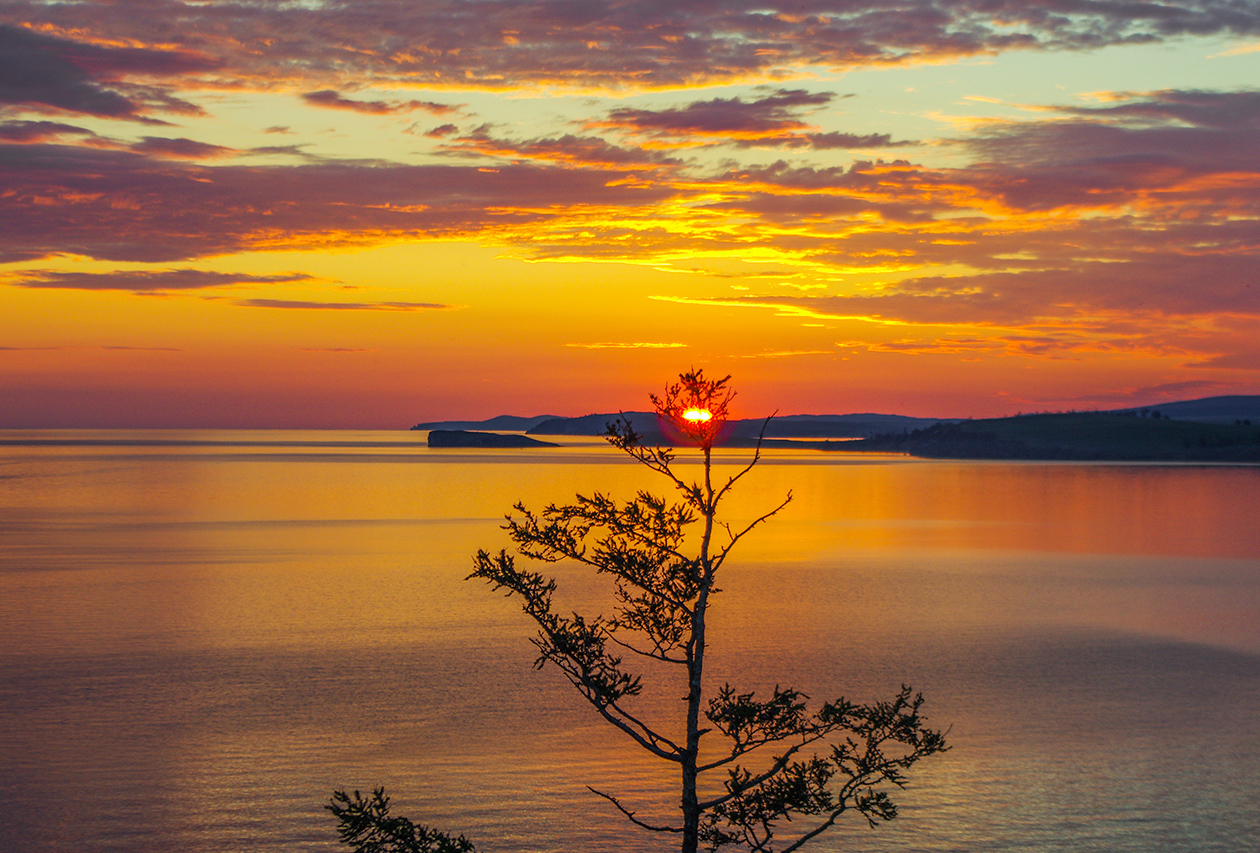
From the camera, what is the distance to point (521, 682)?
68.6 ft

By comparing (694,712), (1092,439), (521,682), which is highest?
(1092,439)

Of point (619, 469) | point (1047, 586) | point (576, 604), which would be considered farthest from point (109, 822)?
point (619, 469)

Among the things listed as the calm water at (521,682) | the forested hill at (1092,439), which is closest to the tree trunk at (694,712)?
the calm water at (521,682)

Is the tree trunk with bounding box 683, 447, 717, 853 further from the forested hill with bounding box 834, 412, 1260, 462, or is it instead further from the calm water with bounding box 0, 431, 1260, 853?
the forested hill with bounding box 834, 412, 1260, 462

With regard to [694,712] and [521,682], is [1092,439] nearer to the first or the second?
[521,682]

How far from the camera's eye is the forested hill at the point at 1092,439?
142375 millimetres

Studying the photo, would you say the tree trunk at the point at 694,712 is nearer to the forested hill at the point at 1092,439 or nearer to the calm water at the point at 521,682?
the calm water at the point at 521,682

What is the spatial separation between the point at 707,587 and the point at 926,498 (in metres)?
65.5

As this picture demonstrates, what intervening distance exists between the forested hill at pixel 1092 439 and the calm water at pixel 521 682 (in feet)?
337

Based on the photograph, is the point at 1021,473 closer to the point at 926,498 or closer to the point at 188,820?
the point at 926,498

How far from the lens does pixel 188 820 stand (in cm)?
1391

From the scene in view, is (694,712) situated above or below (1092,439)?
below

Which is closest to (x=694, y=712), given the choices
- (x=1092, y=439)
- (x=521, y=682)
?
(x=521, y=682)

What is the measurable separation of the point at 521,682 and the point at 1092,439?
475ft
